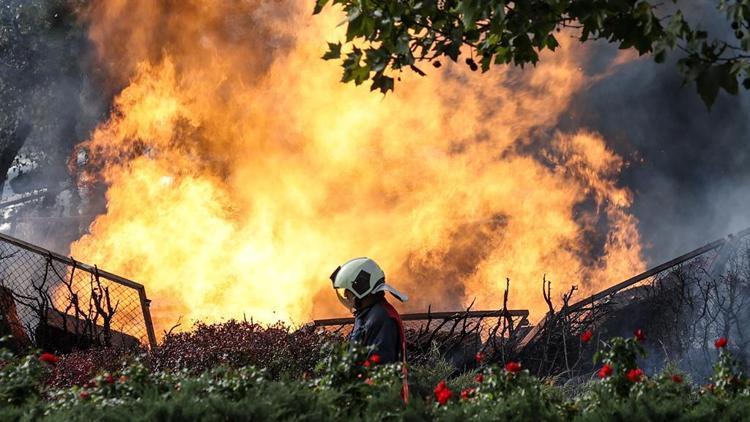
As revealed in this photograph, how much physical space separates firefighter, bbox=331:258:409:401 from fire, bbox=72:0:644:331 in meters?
6.89

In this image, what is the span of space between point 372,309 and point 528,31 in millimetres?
2361

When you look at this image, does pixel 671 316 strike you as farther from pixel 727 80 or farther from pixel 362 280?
pixel 727 80

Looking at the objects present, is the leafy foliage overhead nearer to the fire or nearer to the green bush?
the green bush

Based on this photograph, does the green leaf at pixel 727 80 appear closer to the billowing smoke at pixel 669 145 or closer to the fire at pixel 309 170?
the fire at pixel 309 170

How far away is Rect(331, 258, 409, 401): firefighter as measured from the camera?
671 centimetres

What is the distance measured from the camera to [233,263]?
14203 millimetres

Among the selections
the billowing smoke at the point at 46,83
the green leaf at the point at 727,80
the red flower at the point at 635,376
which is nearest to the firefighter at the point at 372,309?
the red flower at the point at 635,376

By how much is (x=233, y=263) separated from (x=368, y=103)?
3.18m

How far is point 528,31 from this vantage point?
5602 millimetres

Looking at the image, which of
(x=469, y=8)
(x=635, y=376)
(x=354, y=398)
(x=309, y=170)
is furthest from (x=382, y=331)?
(x=309, y=170)

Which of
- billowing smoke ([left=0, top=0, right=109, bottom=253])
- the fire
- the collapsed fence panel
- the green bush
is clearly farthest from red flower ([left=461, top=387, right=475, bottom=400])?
billowing smoke ([left=0, top=0, right=109, bottom=253])

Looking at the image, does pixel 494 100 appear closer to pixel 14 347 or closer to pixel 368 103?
pixel 368 103

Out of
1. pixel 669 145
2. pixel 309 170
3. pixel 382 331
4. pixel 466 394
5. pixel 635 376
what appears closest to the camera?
pixel 635 376

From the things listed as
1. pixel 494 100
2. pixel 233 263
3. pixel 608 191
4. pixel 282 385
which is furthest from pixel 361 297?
pixel 608 191
